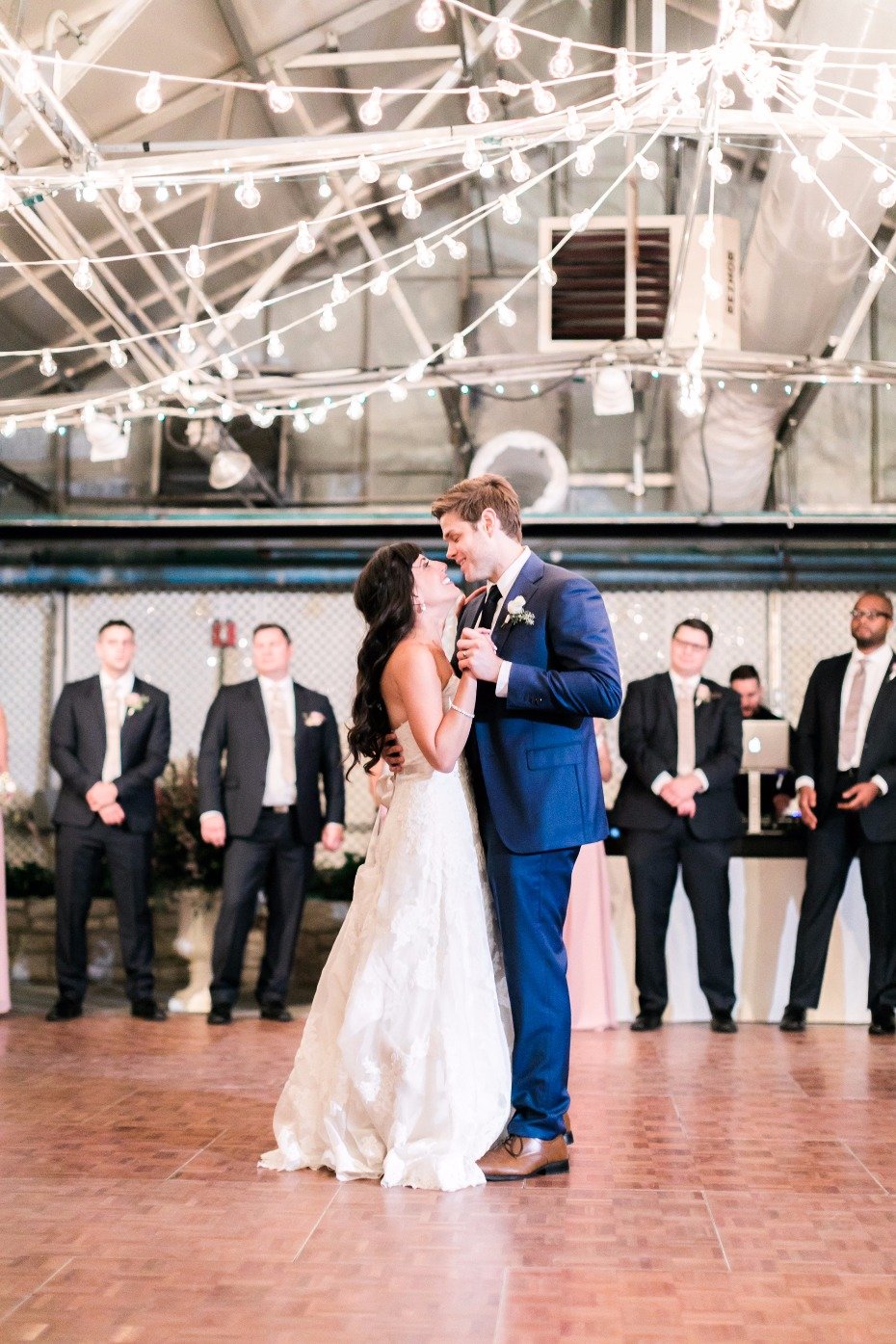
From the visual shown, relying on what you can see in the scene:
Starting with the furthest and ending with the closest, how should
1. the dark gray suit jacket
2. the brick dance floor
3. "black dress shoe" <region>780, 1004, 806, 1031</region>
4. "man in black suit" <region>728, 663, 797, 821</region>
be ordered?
"man in black suit" <region>728, 663, 797, 821</region> → the dark gray suit jacket → "black dress shoe" <region>780, 1004, 806, 1031</region> → the brick dance floor

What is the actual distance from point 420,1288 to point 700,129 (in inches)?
149

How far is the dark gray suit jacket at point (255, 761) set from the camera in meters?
6.37

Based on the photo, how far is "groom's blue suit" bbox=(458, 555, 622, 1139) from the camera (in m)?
3.52

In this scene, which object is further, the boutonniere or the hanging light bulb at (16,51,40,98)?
the hanging light bulb at (16,51,40,98)

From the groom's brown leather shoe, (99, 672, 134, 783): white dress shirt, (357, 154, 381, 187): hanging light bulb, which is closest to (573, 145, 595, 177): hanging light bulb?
(357, 154, 381, 187): hanging light bulb

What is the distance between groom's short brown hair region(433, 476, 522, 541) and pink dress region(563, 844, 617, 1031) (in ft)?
9.42

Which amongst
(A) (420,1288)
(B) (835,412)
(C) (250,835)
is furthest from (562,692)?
(B) (835,412)

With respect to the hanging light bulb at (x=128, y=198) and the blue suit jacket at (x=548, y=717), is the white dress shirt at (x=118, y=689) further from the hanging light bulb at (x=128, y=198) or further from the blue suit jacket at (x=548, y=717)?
the blue suit jacket at (x=548, y=717)

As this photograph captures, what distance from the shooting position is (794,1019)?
6.18 meters

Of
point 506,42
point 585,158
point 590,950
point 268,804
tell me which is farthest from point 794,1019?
point 506,42

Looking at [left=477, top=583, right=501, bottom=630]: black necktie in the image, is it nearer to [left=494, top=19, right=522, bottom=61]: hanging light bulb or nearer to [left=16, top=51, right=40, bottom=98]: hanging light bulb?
[left=494, top=19, right=522, bottom=61]: hanging light bulb

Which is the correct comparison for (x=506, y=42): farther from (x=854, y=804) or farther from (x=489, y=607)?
(x=854, y=804)

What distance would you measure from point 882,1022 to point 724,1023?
0.67 meters

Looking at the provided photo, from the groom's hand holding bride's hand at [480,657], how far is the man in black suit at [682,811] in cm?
297
